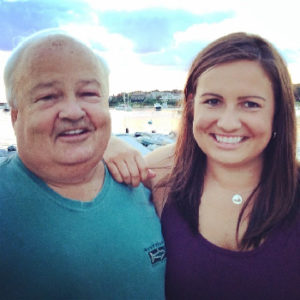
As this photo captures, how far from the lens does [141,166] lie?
186 cm

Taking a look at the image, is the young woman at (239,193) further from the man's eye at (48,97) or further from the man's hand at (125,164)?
the man's eye at (48,97)

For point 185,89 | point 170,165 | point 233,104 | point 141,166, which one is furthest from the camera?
point 170,165

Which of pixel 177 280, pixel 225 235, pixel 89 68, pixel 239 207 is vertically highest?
pixel 89 68

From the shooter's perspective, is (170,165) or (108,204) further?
(170,165)

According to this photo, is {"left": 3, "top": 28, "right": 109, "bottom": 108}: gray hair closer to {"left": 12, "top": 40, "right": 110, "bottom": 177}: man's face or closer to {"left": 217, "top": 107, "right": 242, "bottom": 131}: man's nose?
{"left": 12, "top": 40, "right": 110, "bottom": 177}: man's face

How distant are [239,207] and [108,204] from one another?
88 centimetres

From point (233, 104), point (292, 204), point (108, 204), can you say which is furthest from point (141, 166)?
point (292, 204)

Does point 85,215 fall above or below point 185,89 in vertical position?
below

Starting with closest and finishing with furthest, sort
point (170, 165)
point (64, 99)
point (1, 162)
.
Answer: point (64, 99) → point (1, 162) → point (170, 165)

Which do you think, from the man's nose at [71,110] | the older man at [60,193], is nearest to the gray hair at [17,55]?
the older man at [60,193]

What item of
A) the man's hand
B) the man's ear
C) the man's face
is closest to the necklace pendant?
the man's hand

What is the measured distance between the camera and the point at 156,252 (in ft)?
5.35

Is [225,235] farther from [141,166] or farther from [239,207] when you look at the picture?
[141,166]

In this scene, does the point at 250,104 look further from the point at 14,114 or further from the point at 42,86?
the point at 14,114
